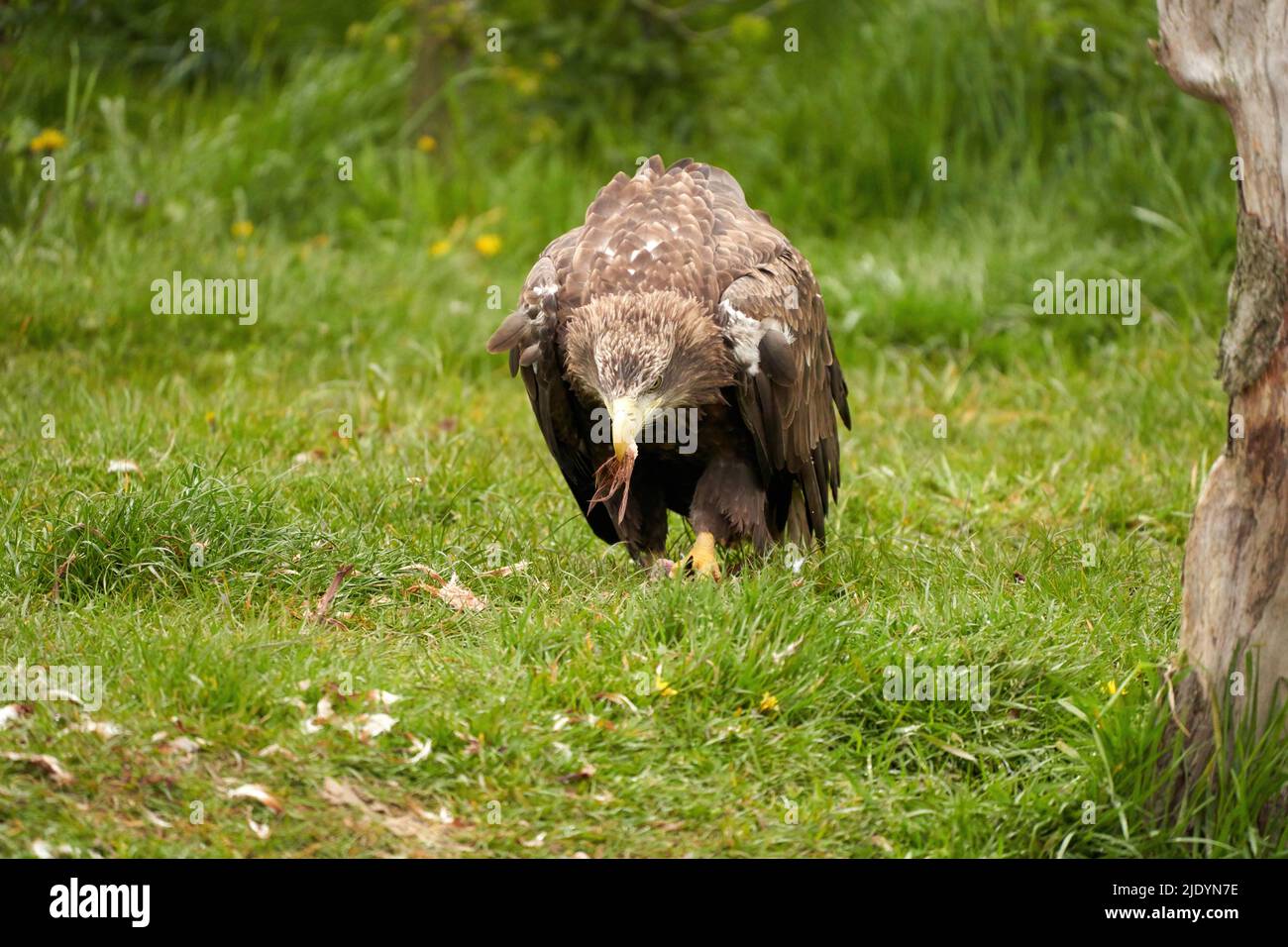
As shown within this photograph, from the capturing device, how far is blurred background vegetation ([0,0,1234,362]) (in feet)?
26.7

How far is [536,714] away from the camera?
13.3 ft

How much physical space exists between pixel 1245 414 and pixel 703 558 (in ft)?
5.87

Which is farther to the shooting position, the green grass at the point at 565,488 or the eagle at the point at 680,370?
the eagle at the point at 680,370

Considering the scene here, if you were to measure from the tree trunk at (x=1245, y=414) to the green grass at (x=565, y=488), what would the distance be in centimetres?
16

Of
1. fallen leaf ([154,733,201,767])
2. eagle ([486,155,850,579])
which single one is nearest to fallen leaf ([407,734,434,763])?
fallen leaf ([154,733,201,767])

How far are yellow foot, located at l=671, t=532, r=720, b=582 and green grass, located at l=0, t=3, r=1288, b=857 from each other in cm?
12

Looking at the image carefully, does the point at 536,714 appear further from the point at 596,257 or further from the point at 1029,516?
the point at 1029,516

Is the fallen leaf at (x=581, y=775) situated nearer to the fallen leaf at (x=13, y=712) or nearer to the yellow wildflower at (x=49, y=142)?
the fallen leaf at (x=13, y=712)

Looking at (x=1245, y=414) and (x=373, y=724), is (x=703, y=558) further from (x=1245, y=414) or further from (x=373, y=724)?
(x=1245, y=414)

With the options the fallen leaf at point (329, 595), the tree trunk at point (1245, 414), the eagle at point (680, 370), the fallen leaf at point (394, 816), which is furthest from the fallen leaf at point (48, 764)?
the tree trunk at point (1245, 414)

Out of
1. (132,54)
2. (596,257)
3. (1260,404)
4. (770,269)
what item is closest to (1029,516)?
(770,269)

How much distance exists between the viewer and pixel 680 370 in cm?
477

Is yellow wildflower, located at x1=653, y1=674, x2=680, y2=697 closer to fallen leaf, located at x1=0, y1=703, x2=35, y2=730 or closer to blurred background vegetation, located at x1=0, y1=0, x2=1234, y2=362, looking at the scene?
fallen leaf, located at x1=0, y1=703, x2=35, y2=730

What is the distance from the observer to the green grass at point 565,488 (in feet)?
12.6
